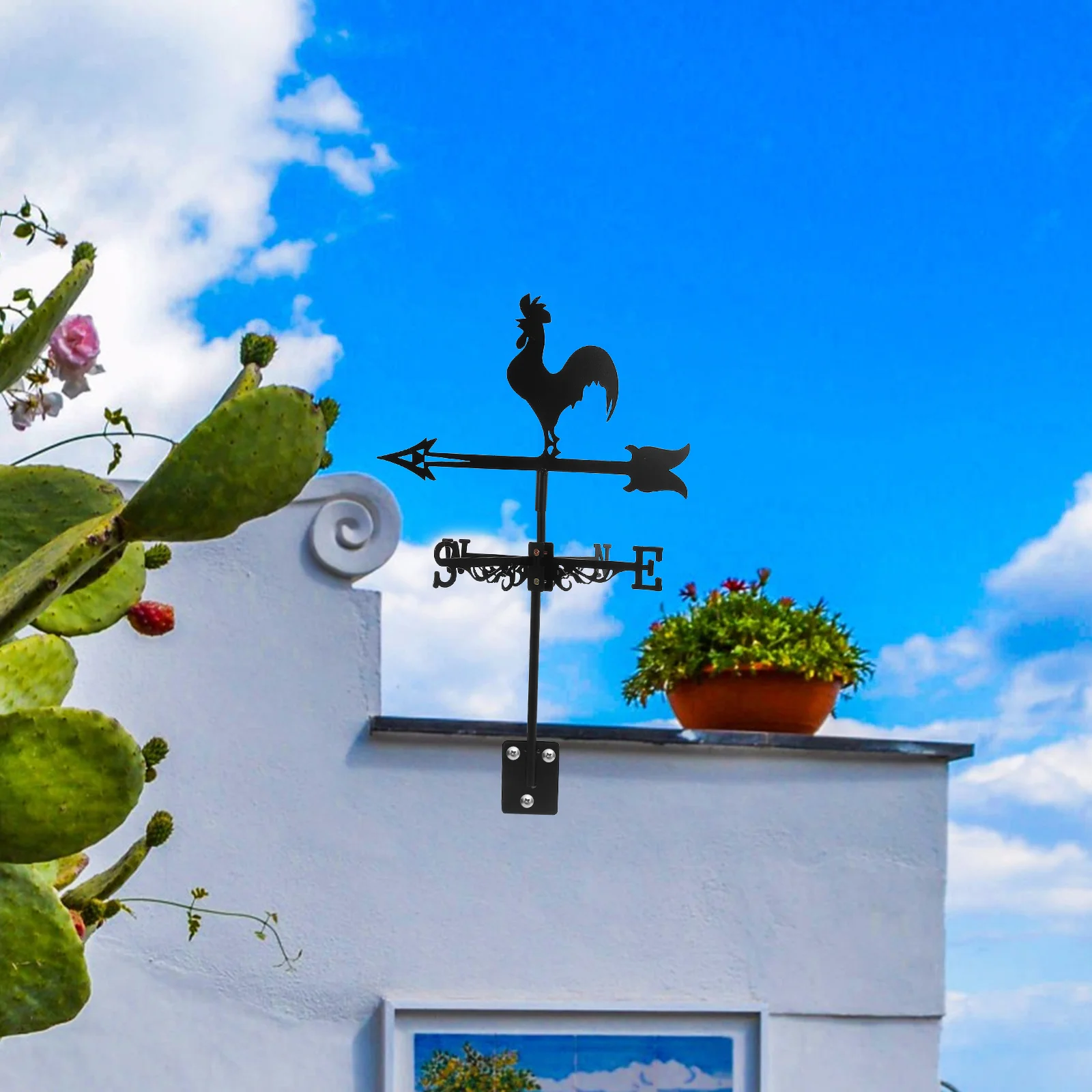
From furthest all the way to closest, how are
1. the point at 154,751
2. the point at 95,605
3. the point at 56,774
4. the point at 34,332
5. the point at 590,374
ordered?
the point at 590,374, the point at 95,605, the point at 154,751, the point at 34,332, the point at 56,774

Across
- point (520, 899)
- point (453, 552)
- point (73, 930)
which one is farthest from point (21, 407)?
point (520, 899)

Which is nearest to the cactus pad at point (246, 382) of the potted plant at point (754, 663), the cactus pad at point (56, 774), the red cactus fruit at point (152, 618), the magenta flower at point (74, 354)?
the cactus pad at point (56, 774)

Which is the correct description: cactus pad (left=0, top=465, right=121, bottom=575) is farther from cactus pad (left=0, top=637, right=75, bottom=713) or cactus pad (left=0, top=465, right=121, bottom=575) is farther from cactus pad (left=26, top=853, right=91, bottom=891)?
cactus pad (left=26, top=853, right=91, bottom=891)

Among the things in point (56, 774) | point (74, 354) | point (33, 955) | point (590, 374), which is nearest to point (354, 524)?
point (590, 374)

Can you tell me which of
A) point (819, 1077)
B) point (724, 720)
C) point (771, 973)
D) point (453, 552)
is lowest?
point (819, 1077)

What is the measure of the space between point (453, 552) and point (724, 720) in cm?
224

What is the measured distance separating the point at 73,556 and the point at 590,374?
212 centimetres

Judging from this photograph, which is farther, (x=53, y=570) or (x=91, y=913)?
(x=91, y=913)

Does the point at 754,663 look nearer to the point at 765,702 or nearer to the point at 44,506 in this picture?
the point at 765,702

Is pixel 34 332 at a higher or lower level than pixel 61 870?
higher

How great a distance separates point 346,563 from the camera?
5.62m

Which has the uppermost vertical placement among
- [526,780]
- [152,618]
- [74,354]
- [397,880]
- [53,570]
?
[74,354]

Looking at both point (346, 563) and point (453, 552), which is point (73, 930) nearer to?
point (453, 552)

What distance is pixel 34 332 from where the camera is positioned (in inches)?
120
